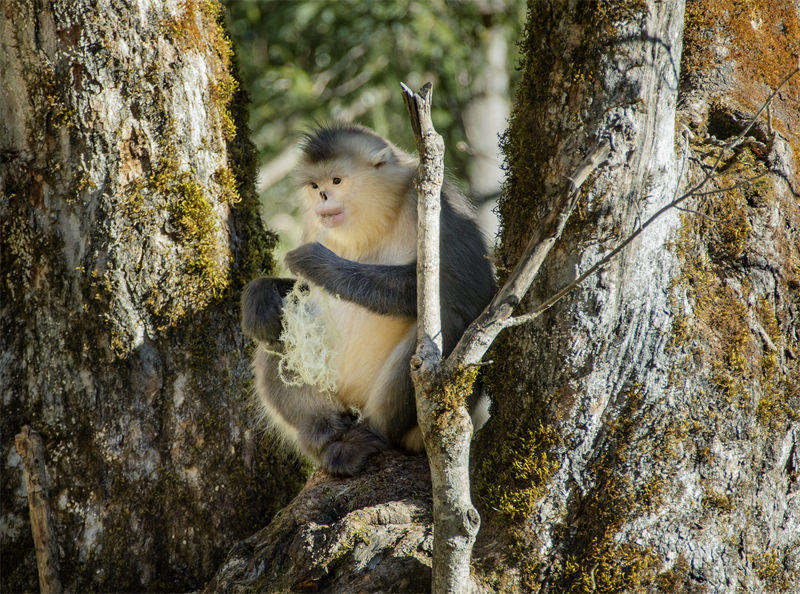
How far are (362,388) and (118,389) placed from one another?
4.75 ft

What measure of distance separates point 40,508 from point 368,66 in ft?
27.5

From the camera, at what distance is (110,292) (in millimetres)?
3570

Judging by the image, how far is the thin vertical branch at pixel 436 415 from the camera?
2609 millimetres

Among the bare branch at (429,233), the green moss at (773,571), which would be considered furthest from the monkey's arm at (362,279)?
the green moss at (773,571)

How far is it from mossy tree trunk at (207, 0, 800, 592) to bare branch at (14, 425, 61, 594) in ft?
3.08

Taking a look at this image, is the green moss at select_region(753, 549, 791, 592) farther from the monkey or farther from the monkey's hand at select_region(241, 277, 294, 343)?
the monkey's hand at select_region(241, 277, 294, 343)

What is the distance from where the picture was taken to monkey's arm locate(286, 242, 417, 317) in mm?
4281

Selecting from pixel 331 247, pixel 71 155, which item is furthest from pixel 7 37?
pixel 331 247

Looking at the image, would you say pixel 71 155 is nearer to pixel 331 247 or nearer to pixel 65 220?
pixel 65 220

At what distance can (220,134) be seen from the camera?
152 inches

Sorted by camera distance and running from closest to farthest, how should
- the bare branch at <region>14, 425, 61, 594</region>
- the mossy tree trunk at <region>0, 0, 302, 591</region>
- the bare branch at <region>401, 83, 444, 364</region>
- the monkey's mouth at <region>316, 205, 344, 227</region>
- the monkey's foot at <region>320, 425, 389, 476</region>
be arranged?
the bare branch at <region>401, 83, 444, 364</region> < the bare branch at <region>14, 425, 61, 594</region> < the mossy tree trunk at <region>0, 0, 302, 591</region> < the monkey's foot at <region>320, 425, 389, 476</region> < the monkey's mouth at <region>316, 205, 344, 227</region>

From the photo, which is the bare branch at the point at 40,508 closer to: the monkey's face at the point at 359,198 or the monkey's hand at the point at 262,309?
the monkey's hand at the point at 262,309

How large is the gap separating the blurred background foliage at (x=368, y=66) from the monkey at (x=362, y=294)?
5114mm

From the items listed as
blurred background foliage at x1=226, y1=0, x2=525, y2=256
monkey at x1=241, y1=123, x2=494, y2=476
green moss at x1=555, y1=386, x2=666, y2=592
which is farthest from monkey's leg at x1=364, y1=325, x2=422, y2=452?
blurred background foliage at x1=226, y1=0, x2=525, y2=256
